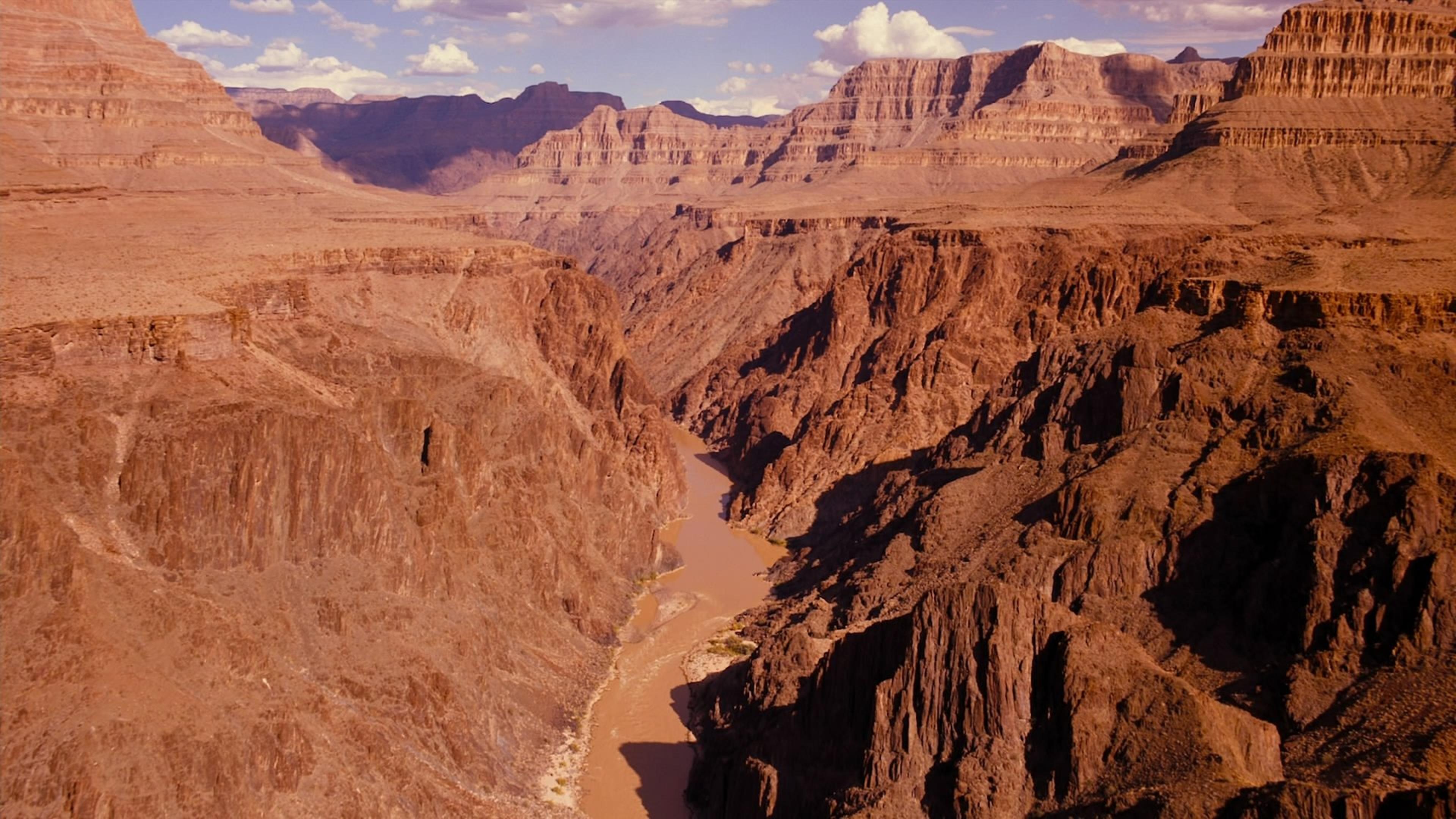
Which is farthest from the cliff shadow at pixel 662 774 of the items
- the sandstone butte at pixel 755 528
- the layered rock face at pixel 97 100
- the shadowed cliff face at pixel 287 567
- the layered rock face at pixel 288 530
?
the layered rock face at pixel 97 100

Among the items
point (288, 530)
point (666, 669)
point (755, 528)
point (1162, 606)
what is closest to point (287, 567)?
point (288, 530)

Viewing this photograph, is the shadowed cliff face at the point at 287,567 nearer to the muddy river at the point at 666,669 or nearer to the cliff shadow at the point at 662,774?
the muddy river at the point at 666,669

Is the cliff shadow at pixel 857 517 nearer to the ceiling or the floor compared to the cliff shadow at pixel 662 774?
nearer to the ceiling

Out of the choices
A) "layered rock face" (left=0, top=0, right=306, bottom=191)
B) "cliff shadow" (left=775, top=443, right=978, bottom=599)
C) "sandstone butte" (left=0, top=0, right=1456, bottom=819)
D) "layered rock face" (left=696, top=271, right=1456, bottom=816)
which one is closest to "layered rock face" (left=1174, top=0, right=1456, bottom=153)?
"sandstone butte" (left=0, top=0, right=1456, bottom=819)

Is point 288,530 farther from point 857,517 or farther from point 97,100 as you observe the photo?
point 97,100

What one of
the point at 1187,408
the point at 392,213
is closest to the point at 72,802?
the point at 1187,408

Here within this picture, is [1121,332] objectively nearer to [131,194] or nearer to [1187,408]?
[1187,408]

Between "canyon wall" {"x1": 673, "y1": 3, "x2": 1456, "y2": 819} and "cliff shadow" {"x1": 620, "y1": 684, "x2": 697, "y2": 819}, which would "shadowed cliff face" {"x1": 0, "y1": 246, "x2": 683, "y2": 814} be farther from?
"canyon wall" {"x1": 673, "y1": 3, "x2": 1456, "y2": 819}
